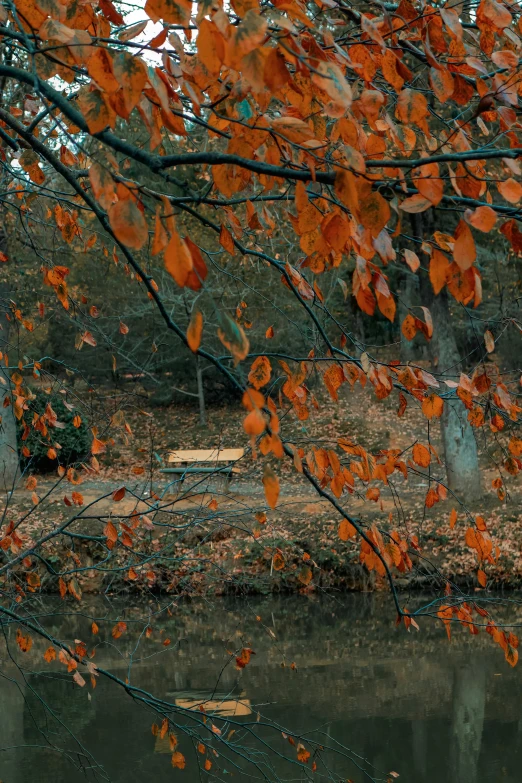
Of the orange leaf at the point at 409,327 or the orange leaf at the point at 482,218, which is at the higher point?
the orange leaf at the point at 482,218

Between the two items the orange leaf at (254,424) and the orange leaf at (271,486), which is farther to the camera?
the orange leaf at (271,486)

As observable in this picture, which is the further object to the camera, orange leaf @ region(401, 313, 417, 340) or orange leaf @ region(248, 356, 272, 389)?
orange leaf @ region(401, 313, 417, 340)

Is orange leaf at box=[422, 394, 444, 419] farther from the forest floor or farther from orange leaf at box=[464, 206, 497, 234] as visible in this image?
the forest floor

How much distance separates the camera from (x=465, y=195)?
176 cm

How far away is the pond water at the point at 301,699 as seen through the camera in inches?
251

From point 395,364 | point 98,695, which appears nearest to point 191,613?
point 98,695

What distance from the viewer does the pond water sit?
6363 mm

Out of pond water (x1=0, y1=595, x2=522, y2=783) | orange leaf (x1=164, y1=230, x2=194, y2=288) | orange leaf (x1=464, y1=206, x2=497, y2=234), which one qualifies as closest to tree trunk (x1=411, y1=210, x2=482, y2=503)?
pond water (x1=0, y1=595, x2=522, y2=783)

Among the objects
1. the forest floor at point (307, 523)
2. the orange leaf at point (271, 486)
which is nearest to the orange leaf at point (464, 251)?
the orange leaf at point (271, 486)

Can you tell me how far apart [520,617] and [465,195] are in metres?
9.56

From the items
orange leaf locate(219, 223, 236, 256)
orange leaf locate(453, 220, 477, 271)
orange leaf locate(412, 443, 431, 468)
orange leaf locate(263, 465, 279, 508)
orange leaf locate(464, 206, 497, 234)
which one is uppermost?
orange leaf locate(219, 223, 236, 256)

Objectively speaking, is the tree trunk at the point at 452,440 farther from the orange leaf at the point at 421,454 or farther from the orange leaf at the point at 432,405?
the orange leaf at the point at 432,405

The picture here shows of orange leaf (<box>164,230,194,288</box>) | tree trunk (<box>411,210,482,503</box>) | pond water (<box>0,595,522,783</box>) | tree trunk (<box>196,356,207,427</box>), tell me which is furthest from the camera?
tree trunk (<box>196,356,207,427</box>)

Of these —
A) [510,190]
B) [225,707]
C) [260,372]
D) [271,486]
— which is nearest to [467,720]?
[225,707]
